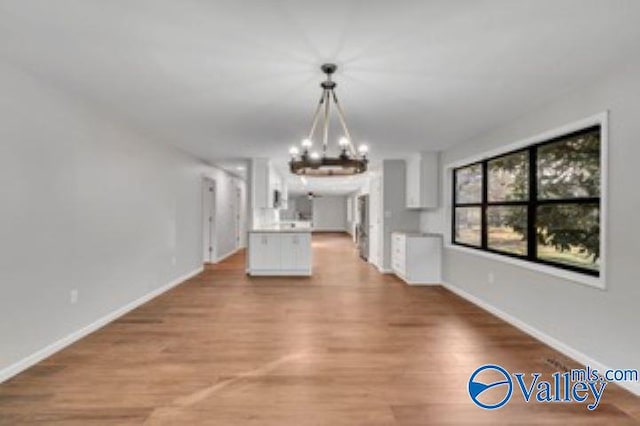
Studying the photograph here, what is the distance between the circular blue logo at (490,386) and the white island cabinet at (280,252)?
3.99 meters

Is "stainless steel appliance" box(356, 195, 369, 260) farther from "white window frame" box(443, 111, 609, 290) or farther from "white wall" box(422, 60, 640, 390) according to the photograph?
"white wall" box(422, 60, 640, 390)

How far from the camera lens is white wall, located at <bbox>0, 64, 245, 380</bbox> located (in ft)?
8.03

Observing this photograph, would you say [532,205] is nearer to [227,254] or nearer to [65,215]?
[65,215]

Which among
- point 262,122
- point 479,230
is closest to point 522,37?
point 262,122

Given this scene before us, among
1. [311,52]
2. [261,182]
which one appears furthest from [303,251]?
[311,52]

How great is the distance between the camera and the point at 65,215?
2971 mm

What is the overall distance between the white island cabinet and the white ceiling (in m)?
3.04

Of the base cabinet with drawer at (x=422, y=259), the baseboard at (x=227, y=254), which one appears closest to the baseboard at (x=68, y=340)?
the baseboard at (x=227, y=254)

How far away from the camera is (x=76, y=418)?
2.02 metres

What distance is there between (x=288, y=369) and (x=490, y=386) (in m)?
1.55

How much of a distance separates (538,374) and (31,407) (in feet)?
12.0

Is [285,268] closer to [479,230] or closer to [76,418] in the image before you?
[479,230]

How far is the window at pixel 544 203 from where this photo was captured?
2.84 metres

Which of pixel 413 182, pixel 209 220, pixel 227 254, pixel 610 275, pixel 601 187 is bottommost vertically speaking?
pixel 227 254
